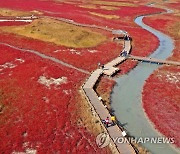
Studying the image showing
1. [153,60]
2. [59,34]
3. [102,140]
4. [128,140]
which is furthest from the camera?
[59,34]

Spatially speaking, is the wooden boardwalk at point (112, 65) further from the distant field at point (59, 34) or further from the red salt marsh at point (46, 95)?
the distant field at point (59, 34)

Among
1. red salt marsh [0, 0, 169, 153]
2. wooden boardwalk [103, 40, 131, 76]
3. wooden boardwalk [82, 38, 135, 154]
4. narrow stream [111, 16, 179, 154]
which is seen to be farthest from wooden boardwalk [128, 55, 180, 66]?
red salt marsh [0, 0, 169, 153]

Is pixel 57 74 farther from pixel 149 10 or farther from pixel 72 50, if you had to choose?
pixel 149 10

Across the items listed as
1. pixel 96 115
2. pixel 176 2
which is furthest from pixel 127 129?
pixel 176 2

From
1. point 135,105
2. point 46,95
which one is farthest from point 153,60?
point 46,95

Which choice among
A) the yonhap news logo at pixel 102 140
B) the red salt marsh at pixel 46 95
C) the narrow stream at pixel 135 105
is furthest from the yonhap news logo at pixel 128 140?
the red salt marsh at pixel 46 95

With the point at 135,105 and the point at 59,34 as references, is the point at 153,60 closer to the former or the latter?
the point at 135,105
